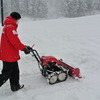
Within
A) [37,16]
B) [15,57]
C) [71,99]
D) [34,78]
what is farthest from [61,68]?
[37,16]

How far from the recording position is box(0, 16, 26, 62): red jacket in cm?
336

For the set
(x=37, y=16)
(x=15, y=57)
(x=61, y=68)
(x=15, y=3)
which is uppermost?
(x=15, y=57)

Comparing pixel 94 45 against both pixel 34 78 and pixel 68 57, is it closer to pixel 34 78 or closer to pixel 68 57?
pixel 68 57

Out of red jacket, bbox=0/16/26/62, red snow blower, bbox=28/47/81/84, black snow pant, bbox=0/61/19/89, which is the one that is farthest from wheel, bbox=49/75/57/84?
red jacket, bbox=0/16/26/62

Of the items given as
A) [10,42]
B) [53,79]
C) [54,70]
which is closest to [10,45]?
[10,42]

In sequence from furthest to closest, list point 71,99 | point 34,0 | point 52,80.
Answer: point 34,0 → point 52,80 → point 71,99

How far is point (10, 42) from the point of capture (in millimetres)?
3467

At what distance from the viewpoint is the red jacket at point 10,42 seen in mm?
3355

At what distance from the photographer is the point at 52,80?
4.28 m

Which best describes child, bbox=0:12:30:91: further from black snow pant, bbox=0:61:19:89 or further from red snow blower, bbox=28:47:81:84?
red snow blower, bbox=28:47:81:84

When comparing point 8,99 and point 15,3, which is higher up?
point 8,99

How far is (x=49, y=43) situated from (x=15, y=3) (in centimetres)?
5161

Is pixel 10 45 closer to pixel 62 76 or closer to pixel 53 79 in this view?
pixel 53 79

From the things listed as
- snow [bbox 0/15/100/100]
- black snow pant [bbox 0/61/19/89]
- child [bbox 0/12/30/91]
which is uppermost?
child [bbox 0/12/30/91]
